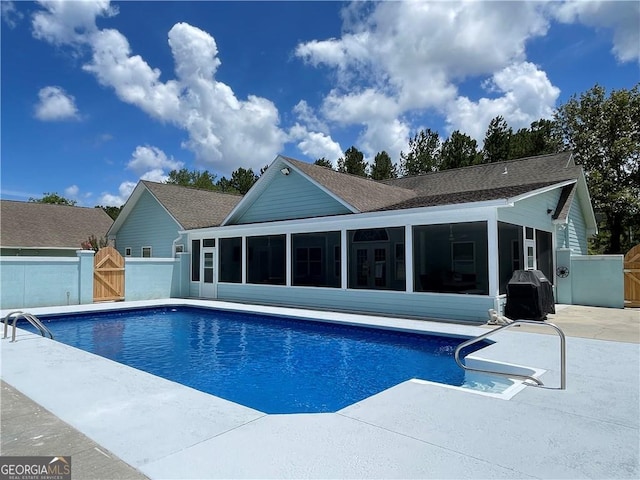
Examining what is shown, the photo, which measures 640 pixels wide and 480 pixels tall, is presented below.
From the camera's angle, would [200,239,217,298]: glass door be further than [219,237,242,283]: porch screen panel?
No

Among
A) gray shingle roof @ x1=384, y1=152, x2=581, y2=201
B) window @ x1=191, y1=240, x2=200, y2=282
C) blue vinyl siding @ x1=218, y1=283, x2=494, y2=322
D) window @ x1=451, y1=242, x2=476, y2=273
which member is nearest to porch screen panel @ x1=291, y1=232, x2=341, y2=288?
blue vinyl siding @ x1=218, y1=283, x2=494, y2=322

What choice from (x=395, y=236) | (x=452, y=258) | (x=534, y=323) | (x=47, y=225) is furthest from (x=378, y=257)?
(x=47, y=225)

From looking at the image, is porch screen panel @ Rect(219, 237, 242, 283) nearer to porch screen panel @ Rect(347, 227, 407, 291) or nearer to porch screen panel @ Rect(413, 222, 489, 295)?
porch screen panel @ Rect(347, 227, 407, 291)

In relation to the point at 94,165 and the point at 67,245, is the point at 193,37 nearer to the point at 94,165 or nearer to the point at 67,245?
the point at 67,245

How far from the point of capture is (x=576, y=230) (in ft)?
56.9

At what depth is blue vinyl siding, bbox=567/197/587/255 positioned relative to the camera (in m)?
16.5

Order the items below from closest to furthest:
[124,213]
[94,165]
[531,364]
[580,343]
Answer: [531,364], [580,343], [124,213], [94,165]

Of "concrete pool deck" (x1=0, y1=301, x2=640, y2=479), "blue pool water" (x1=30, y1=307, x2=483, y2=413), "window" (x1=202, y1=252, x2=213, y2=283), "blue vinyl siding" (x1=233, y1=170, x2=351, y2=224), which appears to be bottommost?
"blue pool water" (x1=30, y1=307, x2=483, y2=413)

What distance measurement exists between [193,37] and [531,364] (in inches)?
651

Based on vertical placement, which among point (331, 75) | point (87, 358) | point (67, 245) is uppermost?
point (331, 75)

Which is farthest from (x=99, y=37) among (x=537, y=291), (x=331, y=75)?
(x=537, y=291)

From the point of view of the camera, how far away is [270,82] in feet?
68.4

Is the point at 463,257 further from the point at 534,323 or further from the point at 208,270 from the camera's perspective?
the point at 534,323

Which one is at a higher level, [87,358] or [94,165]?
[94,165]
